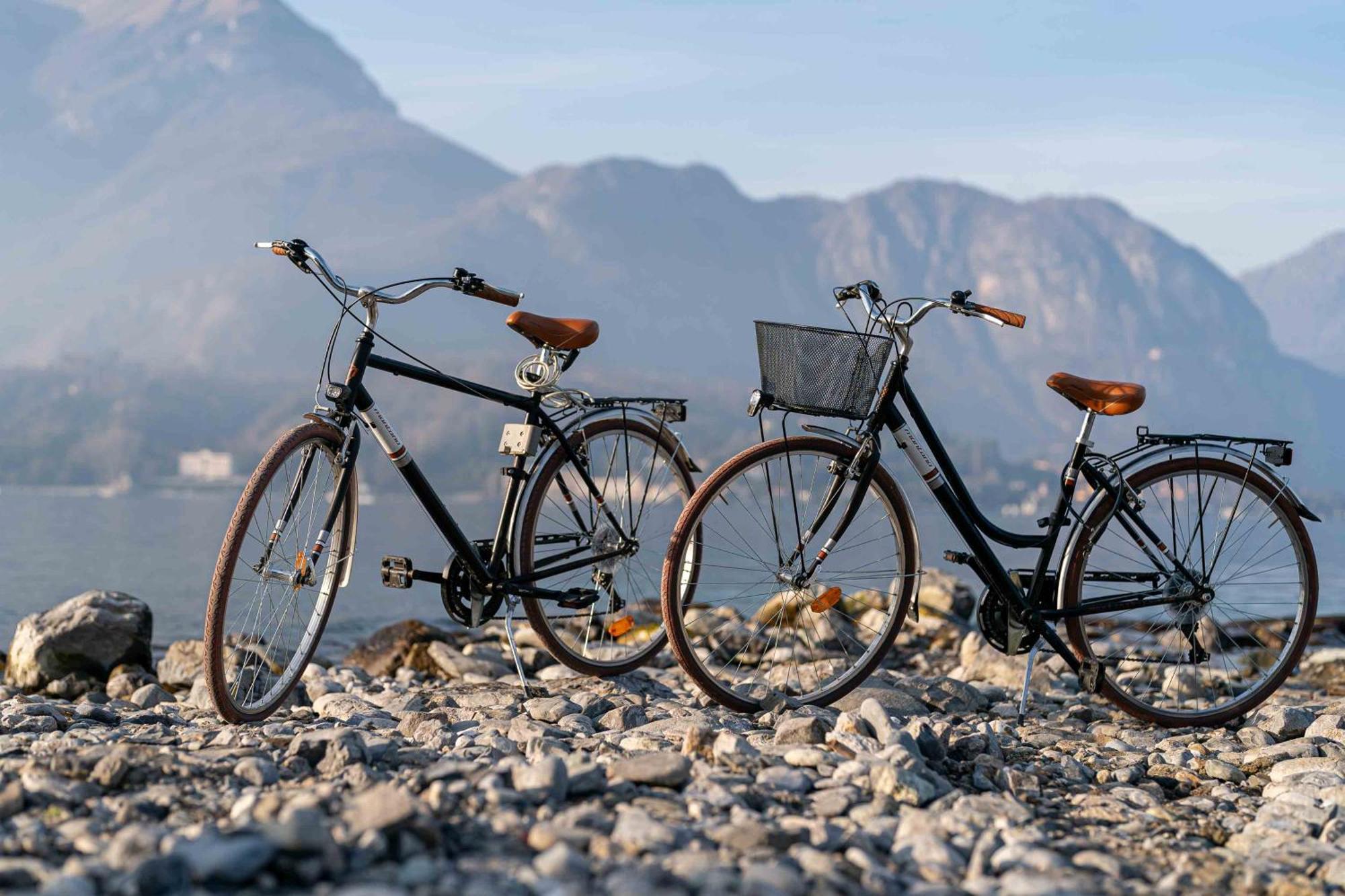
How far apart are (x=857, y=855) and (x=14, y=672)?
22.1 feet

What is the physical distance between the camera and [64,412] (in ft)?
595

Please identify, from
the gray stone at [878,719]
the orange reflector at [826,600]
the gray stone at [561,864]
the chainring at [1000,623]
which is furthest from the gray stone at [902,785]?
the chainring at [1000,623]

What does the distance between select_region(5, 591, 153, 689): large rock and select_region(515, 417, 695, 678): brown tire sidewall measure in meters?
3.79

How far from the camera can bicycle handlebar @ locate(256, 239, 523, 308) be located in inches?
202

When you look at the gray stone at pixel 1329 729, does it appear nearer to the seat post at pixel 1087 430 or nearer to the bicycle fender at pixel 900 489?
the seat post at pixel 1087 430

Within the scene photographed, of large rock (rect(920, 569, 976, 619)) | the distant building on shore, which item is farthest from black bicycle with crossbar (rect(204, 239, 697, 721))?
the distant building on shore

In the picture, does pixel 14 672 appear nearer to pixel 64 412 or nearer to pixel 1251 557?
pixel 1251 557

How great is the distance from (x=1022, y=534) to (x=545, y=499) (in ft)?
7.07

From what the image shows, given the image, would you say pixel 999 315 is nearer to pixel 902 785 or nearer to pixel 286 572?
pixel 902 785

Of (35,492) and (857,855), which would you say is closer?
(857,855)

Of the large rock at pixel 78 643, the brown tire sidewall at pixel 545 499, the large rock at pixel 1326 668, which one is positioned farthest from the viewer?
the large rock at pixel 1326 668

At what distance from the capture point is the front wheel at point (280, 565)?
492 centimetres

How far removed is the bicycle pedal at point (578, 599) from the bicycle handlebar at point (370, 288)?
135 cm

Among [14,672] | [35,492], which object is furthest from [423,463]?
[14,672]
